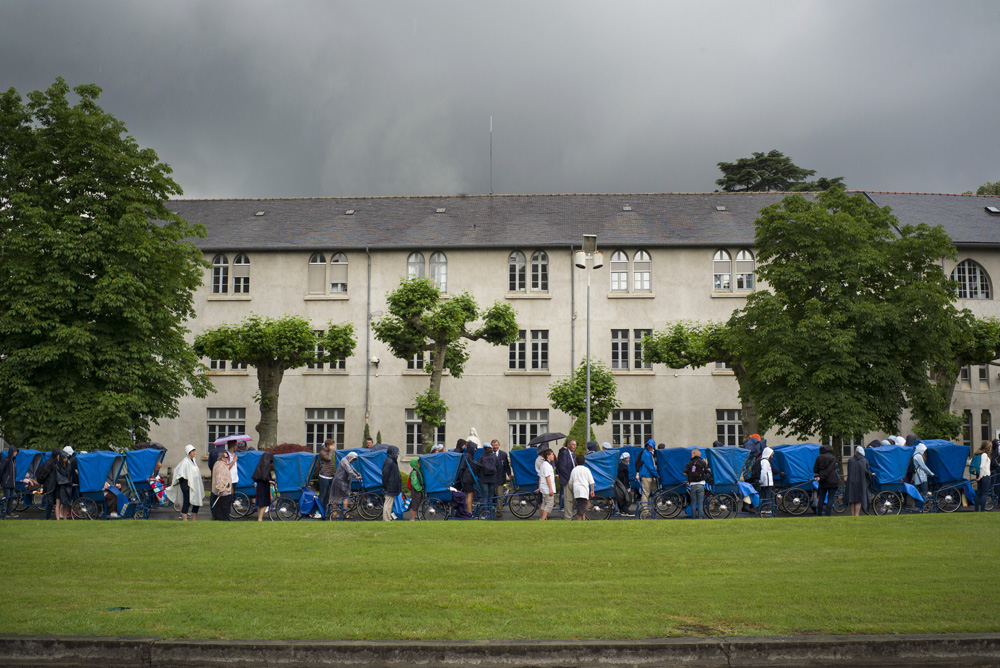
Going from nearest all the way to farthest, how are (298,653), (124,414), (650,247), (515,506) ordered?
(298,653) < (515,506) < (124,414) < (650,247)

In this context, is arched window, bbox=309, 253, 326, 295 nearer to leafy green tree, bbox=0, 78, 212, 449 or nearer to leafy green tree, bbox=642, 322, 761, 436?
leafy green tree, bbox=0, 78, 212, 449

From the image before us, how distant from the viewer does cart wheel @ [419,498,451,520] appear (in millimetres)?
19641

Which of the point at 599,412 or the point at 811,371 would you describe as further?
the point at 599,412

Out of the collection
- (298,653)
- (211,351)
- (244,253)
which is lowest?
(298,653)

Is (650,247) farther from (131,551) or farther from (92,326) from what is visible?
(131,551)

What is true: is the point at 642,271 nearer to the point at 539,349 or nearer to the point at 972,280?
the point at 539,349

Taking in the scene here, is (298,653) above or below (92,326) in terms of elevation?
below

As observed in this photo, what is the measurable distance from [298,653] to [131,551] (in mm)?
6462

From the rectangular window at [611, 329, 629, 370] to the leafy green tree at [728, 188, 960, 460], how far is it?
1089cm

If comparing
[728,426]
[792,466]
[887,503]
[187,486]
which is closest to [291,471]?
[187,486]

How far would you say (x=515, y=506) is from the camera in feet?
66.4

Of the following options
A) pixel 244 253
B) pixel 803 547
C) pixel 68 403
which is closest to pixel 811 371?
pixel 803 547

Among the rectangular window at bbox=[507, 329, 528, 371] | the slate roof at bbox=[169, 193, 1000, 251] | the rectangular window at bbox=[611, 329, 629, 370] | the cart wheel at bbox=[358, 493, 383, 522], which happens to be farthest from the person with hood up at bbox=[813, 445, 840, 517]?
the slate roof at bbox=[169, 193, 1000, 251]

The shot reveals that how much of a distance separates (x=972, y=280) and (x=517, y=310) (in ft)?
69.0
